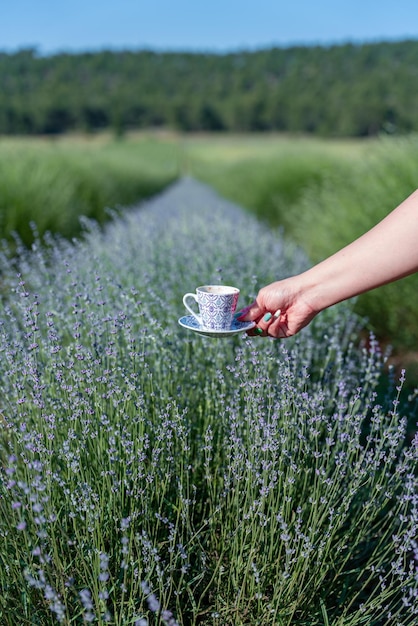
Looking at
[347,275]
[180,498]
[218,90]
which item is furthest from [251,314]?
[218,90]

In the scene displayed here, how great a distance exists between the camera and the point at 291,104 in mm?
42094

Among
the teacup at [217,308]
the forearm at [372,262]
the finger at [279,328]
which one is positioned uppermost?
the forearm at [372,262]

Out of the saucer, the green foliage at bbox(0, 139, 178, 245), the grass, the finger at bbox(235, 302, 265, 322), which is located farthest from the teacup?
the green foliage at bbox(0, 139, 178, 245)

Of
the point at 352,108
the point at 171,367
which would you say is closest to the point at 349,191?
the point at 171,367

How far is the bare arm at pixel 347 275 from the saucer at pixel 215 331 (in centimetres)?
8

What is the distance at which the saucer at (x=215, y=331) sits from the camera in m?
1.83

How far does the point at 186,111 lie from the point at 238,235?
58.2 meters

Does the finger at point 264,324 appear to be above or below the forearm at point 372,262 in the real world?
below

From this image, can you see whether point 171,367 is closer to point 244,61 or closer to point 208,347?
point 208,347

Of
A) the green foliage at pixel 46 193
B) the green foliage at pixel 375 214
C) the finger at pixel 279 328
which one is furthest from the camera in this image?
the green foliage at pixel 46 193

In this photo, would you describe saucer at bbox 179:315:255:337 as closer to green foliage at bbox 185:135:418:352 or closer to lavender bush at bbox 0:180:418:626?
lavender bush at bbox 0:180:418:626

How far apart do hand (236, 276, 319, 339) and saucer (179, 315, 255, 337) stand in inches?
2.6

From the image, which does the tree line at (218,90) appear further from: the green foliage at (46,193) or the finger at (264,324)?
the finger at (264,324)

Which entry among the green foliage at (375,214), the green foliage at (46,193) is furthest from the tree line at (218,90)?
the green foliage at (46,193)
